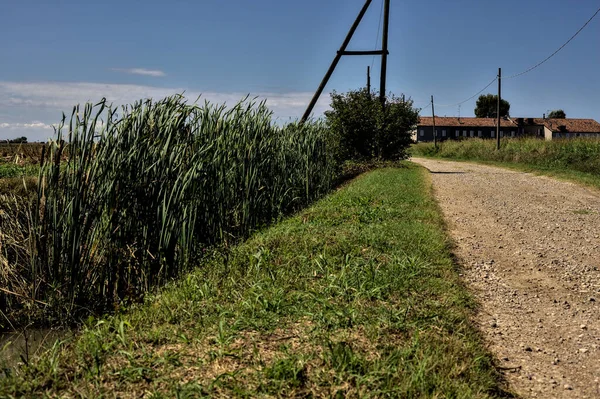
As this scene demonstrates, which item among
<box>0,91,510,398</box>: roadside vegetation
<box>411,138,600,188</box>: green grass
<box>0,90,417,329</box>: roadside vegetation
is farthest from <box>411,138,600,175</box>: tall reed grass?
<box>0,90,417,329</box>: roadside vegetation

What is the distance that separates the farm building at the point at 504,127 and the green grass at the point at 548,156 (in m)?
56.4

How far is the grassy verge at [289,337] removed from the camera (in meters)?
3.35

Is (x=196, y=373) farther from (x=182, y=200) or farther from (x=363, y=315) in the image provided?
(x=182, y=200)

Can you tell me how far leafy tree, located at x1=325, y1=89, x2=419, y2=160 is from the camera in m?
23.0

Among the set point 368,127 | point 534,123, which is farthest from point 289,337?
point 534,123

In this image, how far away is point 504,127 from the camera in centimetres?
9481

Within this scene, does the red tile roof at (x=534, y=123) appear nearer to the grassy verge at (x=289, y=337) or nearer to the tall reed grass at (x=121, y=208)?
the tall reed grass at (x=121, y=208)

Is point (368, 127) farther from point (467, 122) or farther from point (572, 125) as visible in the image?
point (572, 125)

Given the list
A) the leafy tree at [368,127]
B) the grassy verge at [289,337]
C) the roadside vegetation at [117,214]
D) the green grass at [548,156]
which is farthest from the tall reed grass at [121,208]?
the leafy tree at [368,127]

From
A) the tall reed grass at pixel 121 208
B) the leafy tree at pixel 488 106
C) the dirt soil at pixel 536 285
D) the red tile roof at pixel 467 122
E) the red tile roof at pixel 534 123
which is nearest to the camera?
the dirt soil at pixel 536 285

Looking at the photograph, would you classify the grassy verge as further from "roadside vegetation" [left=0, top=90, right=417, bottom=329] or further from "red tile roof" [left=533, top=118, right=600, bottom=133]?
"red tile roof" [left=533, top=118, right=600, bottom=133]

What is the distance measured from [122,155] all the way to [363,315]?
10.6ft

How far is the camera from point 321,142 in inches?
588

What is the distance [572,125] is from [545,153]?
73.2 metres
